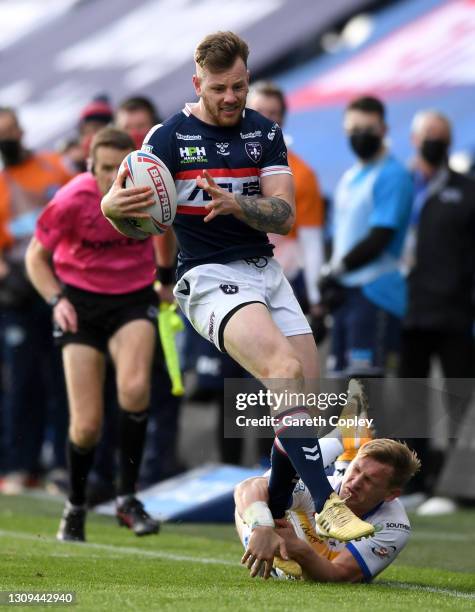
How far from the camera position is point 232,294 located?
6473 mm

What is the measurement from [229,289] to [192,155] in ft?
2.10

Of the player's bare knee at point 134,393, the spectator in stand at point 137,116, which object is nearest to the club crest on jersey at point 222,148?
the player's bare knee at point 134,393

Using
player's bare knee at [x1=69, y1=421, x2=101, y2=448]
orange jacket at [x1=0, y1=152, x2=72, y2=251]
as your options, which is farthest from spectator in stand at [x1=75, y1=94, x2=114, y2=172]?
player's bare knee at [x1=69, y1=421, x2=101, y2=448]

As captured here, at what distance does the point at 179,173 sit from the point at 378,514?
1.77m

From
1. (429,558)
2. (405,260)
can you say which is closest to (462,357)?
(405,260)

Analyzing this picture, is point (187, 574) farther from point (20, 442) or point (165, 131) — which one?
point (20, 442)

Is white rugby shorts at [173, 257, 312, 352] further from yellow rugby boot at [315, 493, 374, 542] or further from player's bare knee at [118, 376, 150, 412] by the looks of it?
player's bare knee at [118, 376, 150, 412]

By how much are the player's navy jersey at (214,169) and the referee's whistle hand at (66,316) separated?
171cm

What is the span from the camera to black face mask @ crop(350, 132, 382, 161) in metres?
10.6

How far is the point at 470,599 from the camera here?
601cm

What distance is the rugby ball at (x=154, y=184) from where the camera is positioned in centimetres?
644

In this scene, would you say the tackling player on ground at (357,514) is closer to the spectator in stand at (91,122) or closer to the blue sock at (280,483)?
the blue sock at (280,483)

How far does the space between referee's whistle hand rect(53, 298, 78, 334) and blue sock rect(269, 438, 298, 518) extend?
2.20m

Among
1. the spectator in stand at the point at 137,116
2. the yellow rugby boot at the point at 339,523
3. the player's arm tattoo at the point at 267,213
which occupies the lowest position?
the yellow rugby boot at the point at 339,523
